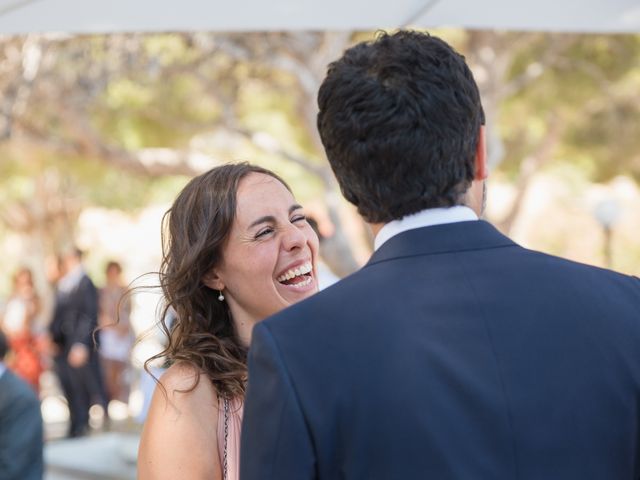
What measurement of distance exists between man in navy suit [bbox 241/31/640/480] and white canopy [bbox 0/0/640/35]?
6.28ft

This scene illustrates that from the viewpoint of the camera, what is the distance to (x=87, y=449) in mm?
10477

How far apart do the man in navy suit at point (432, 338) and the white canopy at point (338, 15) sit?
1.91 metres

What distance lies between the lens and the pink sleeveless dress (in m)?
2.37

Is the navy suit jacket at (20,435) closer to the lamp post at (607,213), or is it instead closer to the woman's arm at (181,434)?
the woman's arm at (181,434)

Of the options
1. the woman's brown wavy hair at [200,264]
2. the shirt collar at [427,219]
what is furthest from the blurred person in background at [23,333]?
the shirt collar at [427,219]

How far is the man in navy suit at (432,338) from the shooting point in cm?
159

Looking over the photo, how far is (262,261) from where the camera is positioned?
103 inches

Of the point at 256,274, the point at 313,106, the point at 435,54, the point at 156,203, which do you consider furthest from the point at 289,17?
the point at 156,203

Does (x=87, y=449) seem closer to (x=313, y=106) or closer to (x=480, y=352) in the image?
(x=313, y=106)

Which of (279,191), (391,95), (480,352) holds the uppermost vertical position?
(279,191)

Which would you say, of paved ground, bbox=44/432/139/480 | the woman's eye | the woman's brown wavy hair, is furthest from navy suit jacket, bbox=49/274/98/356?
the woman's eye

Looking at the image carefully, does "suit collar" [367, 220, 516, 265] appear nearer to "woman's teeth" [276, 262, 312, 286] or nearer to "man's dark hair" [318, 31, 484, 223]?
"man's dark hair" [318, 31, 484, 223]

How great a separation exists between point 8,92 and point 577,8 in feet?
31.9

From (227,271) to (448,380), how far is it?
1131 mm
